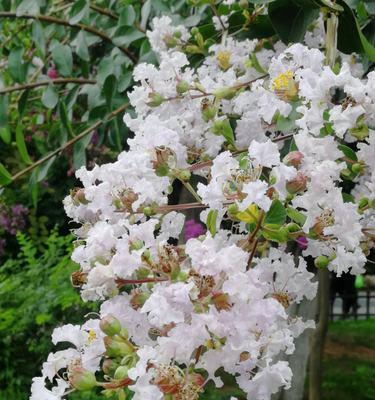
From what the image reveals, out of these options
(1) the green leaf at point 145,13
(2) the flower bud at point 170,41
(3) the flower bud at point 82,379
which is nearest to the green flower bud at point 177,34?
(2) the flower bud at point 170,41

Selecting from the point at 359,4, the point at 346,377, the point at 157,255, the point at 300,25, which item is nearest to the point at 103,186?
the point at 157,255

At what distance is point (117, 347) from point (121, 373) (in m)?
0.03

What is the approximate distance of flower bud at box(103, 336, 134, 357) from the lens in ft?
2.15

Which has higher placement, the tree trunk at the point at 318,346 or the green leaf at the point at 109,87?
the green leaf at the point at 109,87

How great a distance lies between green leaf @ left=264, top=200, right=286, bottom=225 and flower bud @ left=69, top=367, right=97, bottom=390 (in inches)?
9.0

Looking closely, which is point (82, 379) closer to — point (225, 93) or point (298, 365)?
Result: point (225, 93)

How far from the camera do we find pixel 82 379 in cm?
69

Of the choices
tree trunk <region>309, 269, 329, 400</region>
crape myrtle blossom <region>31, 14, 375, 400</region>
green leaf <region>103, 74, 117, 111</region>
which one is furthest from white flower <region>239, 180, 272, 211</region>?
tree trunk <region>309, 269, 329, 400</region>

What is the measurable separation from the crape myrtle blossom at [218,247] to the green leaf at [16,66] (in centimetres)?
108

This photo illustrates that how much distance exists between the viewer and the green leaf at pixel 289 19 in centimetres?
104

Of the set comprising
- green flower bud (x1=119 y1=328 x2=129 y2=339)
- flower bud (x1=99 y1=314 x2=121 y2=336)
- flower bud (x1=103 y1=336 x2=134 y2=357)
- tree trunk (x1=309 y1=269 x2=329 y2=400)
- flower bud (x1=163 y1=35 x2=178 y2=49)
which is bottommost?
tree trunk (x1=309 y1=269 x2=329 y2=400)

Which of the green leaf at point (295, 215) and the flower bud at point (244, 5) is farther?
the flower bud at point (244, 5)

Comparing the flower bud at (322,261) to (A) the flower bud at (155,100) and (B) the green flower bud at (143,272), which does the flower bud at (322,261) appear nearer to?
(B) the green flower bud at (143,272)

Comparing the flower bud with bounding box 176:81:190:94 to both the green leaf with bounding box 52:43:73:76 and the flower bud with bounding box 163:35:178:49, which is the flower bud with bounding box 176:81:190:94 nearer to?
the flower bud with bounding box 163:35:178:49
